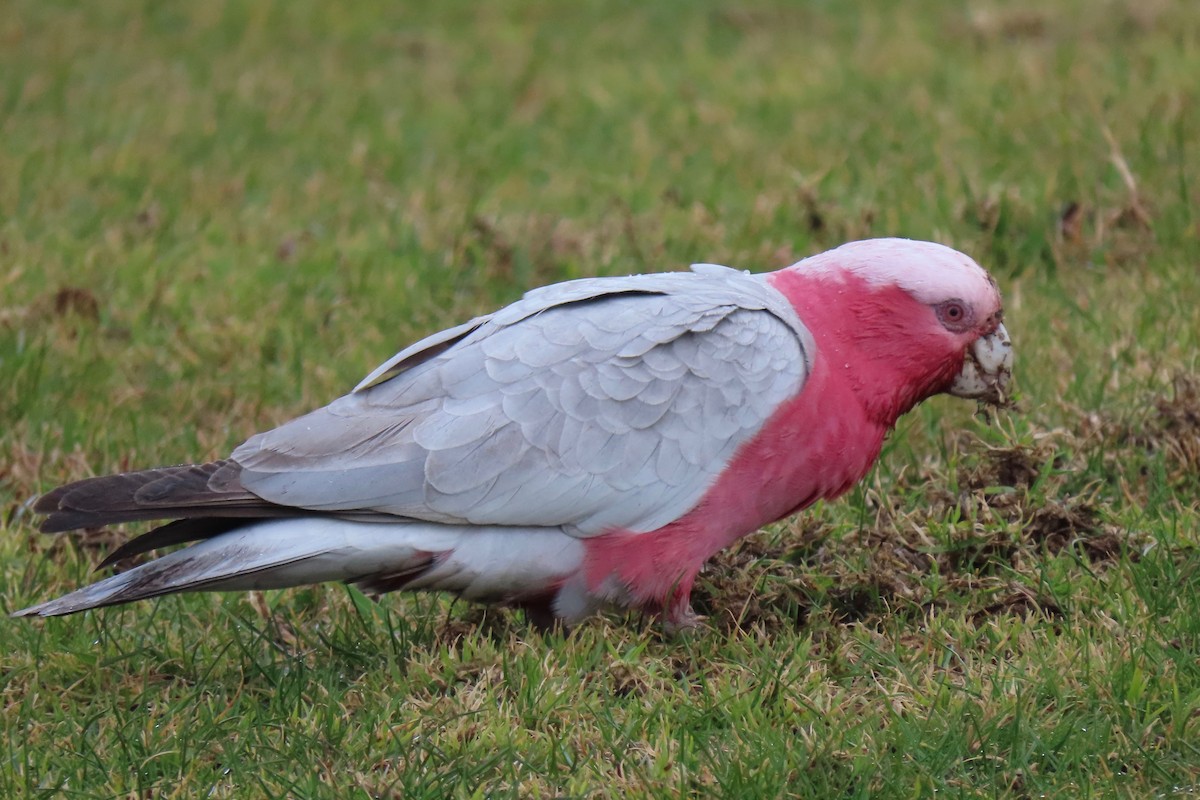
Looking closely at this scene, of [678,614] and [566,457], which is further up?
[566,457]

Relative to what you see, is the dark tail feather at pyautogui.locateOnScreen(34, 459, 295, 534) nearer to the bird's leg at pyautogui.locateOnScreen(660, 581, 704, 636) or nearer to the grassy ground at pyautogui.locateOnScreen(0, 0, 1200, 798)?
the grassy ground at pyautogui.locateOnScreen(0, 0, 1200, 798)

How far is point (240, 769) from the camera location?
10.6 feet

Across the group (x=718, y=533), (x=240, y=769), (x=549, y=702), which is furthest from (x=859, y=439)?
(x=240, y=769)

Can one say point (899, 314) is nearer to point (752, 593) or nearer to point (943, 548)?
point (943, 548)

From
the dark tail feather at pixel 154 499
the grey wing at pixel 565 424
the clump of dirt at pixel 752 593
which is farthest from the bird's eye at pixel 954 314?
the dark tail feather at pixel 154 499

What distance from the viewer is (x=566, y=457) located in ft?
11.9

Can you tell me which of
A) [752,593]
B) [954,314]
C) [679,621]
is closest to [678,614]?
[679,621]

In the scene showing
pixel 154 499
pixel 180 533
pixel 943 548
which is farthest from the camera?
pixel 943 548

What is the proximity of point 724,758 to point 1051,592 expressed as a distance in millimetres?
1125

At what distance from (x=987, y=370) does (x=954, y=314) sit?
0.21 meters

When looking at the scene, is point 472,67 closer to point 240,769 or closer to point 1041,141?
point 1041,141

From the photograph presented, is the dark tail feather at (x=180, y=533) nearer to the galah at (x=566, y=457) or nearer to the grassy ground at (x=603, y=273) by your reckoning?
the galah at (x=566, y=457)

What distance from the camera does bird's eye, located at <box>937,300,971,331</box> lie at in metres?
3.83

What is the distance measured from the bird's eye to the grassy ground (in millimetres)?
542
